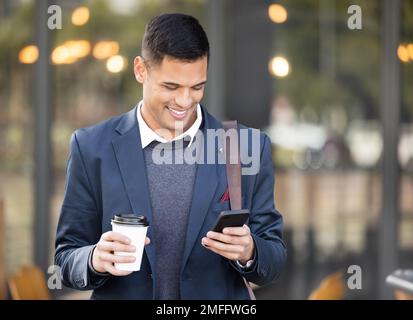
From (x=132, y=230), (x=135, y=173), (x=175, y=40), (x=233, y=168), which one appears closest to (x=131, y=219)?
(x=132, y=230)

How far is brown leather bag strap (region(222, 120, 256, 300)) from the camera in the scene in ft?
5.35

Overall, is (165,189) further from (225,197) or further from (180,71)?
(180,71)

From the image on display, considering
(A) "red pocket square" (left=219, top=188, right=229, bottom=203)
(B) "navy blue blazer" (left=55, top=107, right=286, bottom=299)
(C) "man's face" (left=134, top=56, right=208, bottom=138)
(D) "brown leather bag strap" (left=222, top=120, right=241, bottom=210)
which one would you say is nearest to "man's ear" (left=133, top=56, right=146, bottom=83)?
(C) "man's face" (left=134, top=56, right=208, bottom=138)

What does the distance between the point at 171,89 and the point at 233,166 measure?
22 centimetres

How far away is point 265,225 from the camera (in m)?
1.70

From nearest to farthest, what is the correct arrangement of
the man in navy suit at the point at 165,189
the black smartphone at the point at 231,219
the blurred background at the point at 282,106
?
the black smartphone at the point at 231,219
the man in navy suit at the point at 165,189
the blurred background at the point at 282,106

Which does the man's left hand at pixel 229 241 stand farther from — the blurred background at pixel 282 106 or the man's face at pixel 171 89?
the blurred background at pixel 282 106

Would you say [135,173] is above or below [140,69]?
below

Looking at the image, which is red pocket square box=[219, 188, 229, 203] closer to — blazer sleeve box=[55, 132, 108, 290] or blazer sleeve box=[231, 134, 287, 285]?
blazer sleeve box=[231, 134, 287, 285]

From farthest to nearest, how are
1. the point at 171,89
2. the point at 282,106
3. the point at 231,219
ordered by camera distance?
1. the point at 282,106
2. the point at 171,89
3. the point at 231,219

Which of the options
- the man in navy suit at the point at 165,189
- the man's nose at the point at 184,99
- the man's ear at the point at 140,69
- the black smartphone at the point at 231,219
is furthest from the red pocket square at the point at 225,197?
the man's ear at the point at 140,69

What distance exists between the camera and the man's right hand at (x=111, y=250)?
1.55m

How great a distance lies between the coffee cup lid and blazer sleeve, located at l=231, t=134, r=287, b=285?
0.82 feet
